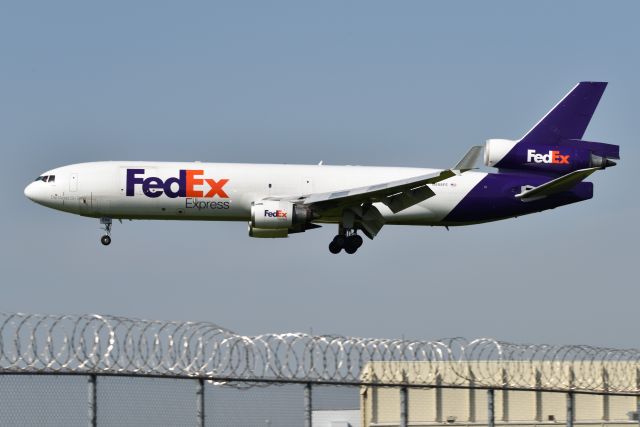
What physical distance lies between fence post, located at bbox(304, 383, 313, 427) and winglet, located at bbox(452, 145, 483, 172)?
23783 mm

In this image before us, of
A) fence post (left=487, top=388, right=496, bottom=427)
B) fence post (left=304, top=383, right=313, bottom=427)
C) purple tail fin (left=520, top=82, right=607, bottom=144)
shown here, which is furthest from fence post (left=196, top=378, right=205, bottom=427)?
purple tail fin (left=520, top=82, right=607, bottom=144)

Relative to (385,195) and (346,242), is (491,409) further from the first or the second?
(346,242)

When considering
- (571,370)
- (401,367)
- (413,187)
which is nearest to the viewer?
(401,367)

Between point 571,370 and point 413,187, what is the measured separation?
2117cm

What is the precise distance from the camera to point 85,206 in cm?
5803

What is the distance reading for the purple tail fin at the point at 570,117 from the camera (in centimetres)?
6562

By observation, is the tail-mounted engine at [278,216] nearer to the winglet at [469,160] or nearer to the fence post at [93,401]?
the winglet at [469,160]

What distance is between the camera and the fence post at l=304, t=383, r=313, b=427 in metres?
30.5

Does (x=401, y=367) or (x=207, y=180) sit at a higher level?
(x=207, y=180)

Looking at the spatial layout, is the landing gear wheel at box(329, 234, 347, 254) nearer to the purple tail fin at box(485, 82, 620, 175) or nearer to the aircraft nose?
the purple tail fin at box(485, 82, 620, 175)

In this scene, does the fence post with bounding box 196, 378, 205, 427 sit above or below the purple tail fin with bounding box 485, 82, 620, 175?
below

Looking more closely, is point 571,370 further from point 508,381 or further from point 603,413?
point 603,413

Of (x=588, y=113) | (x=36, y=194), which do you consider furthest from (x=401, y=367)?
(x=588, y=113)

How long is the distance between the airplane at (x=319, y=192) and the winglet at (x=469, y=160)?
0.36 ft
